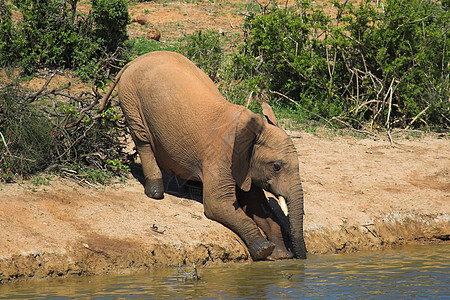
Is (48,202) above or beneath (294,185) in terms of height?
beneath

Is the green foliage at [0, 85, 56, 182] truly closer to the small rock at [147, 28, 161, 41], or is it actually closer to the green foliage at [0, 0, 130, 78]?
the green foliage at [0, 0, 130, 78]

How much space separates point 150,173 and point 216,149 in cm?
123

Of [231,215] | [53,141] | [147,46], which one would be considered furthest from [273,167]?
[147,46]

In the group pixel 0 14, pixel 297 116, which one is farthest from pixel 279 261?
pixel 0 14

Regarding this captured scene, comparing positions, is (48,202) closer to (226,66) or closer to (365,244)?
(365,244)

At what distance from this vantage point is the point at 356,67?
13.0 meters

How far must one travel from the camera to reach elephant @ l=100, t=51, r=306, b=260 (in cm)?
771

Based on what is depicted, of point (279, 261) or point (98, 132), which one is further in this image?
point (98, 132)

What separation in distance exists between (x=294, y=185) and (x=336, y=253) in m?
1.29

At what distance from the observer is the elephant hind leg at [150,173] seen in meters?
8.69

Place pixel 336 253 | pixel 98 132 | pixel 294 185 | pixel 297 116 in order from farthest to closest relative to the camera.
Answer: pixel 297 116, pixel 98 132, pixel 336 253, pixel 294 185

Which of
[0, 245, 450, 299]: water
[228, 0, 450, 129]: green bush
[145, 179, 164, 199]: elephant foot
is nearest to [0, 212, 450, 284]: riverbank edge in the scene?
[0, 245, 450, 299]: water

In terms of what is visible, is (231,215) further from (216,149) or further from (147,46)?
(147,46)

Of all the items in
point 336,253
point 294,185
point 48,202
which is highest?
point 294,185
